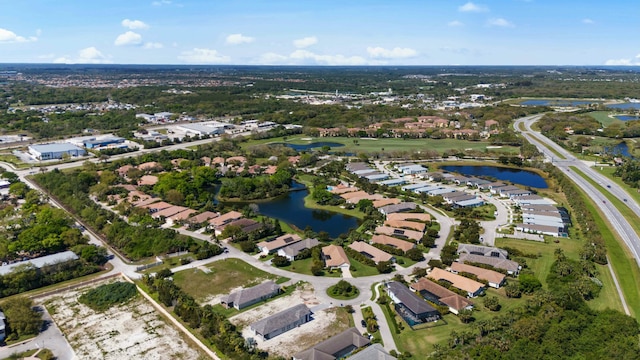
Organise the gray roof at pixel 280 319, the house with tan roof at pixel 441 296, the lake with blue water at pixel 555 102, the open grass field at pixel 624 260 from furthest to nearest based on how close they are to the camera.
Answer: the lake with blue water at pixel 555 102, the open grass field at pixel 624 260, the house with tan roof at pixel 441 296, the gray roof at pixel 280 319

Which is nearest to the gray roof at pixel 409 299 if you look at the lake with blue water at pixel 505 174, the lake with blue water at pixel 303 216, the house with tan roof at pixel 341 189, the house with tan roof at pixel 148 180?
the lake with blue water at pixel 303 216

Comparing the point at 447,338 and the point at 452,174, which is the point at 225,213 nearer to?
the point at 447,338

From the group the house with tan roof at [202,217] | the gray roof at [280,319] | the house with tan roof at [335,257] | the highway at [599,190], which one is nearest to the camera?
the gray roof at [280,319]

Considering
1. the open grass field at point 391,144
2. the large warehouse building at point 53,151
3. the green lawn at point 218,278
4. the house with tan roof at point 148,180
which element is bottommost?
the green lawn at point 218,278

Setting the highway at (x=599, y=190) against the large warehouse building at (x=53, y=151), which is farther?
the large warehouse building at (x=53, y=151)

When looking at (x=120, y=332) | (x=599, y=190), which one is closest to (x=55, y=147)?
(x=120, y=332)

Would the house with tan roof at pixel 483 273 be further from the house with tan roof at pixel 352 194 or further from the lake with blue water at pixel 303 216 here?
the house with tan roof at pixel 352 194

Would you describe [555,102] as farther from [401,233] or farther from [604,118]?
[401,233]
